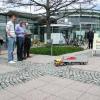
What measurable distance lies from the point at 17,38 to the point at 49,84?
14.4ft

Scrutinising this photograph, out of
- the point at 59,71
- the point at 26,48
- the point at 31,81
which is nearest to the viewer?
the point at 31,81

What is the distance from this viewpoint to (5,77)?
6707 mm

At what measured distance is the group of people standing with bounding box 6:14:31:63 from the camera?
9172mm

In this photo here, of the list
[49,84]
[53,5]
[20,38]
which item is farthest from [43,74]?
[53,5]

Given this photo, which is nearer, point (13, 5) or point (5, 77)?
point (5, 77)

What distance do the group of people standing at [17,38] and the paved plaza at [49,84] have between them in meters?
1.53

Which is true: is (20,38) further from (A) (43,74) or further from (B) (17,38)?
(A) (43,74)

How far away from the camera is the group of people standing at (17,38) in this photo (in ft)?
30.1

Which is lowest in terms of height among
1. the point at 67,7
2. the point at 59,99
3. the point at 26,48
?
the point at 59,99

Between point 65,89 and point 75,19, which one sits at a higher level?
point 75,19

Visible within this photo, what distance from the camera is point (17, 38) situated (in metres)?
10.0

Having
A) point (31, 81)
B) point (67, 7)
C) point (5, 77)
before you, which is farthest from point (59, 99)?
point (67, 7)

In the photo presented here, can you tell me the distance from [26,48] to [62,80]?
4.91m

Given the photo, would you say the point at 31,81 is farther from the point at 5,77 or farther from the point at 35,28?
the point at 35,28
